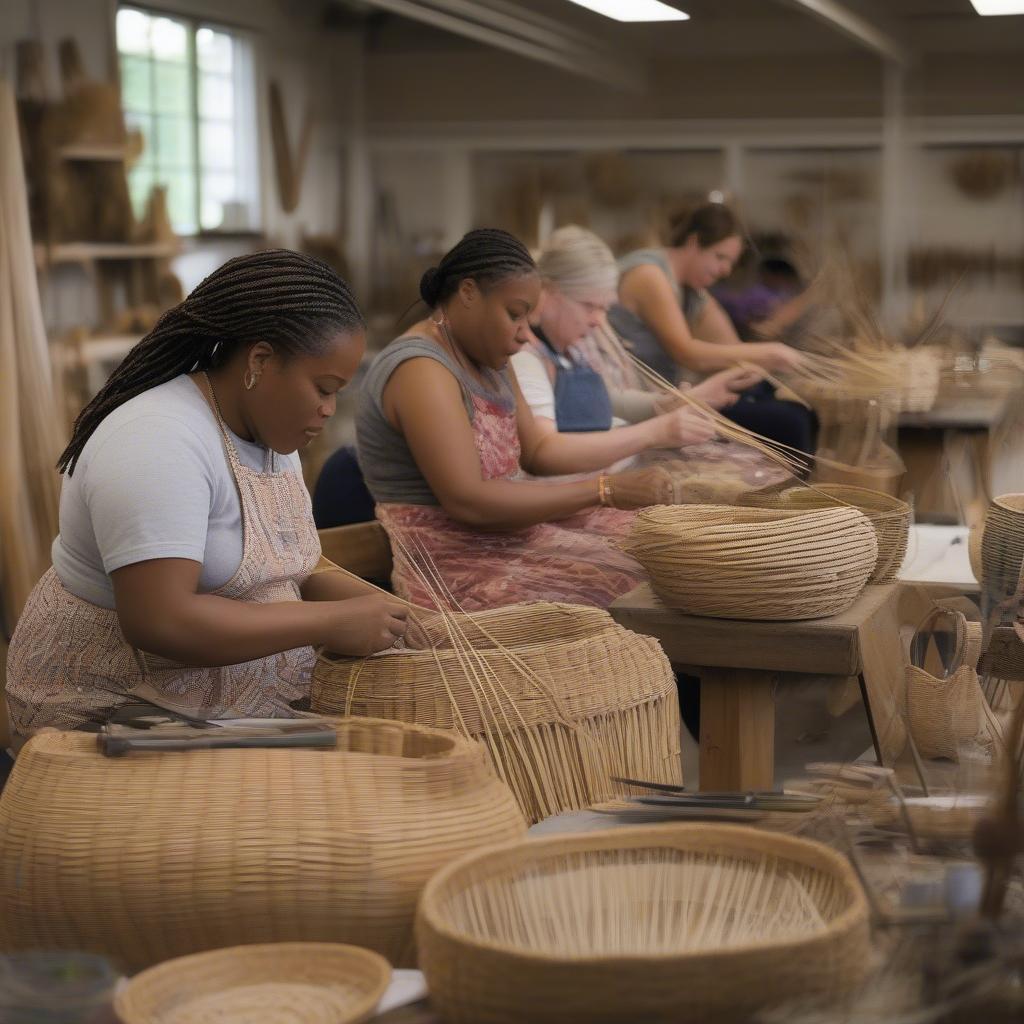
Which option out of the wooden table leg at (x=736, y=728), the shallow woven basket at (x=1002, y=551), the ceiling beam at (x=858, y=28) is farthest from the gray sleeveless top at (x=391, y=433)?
the ceiling beam at (x=858, y=28)

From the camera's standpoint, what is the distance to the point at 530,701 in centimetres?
183

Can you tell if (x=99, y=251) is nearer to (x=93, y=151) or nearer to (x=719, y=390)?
(x=93, y=151)

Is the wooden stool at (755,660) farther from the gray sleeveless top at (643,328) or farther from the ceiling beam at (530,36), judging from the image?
the ceiling beam at (530,36)

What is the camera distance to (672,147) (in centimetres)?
831

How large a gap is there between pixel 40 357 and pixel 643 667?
2.63 metres

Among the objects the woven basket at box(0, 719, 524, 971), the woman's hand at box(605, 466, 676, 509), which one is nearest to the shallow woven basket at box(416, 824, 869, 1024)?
the woven basket at box(0, 719, 524, 971)

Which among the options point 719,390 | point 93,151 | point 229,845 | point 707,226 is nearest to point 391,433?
point 719,390

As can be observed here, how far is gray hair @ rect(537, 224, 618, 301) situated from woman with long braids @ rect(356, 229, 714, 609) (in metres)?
0.59

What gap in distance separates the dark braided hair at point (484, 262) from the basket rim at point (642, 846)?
174cm

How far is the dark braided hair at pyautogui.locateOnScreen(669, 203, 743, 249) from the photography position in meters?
5.54

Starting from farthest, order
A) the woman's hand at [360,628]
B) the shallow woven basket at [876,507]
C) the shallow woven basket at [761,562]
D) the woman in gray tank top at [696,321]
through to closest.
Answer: the woman in gray tank top at [696,321]
the shallow woven basket at [876,507]
the shallow woven basket at [761,562]
the woman's hand at [360,628]

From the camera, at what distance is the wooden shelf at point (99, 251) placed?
15.8ft

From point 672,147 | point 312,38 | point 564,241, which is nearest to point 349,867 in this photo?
point 564,241

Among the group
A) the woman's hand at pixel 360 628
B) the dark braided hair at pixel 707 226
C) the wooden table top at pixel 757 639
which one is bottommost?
the wooden table top at pixel 757 639
